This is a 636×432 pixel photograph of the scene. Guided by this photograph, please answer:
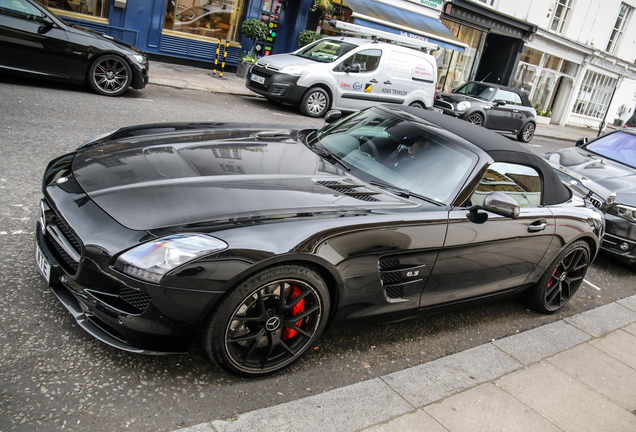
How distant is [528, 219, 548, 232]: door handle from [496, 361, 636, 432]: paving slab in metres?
0.99

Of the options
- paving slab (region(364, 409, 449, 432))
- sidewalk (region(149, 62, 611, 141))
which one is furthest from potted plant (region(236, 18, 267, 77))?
paving slab (region(364, 409, 449, 432))

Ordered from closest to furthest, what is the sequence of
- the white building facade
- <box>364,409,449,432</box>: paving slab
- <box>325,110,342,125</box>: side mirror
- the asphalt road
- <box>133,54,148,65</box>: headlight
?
the asphalt road < <box>364,409,449,432</box>: paving slab < <box>325,110,342,125</box>: side mirror < <box>133,54,148,65</box>: headlight < the white building facade

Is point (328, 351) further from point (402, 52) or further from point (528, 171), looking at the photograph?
point (402, 52)

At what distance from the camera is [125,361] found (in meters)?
2.74

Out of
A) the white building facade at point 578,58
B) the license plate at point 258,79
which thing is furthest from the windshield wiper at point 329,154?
the white building facade at point 578,58

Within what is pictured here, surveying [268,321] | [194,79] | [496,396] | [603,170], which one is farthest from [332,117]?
[194,79]

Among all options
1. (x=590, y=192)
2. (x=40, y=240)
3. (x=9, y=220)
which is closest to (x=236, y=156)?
(x=40, y=240)

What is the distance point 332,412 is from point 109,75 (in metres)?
8.27

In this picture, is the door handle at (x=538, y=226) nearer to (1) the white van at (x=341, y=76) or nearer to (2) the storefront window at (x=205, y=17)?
(1) the white van at (x=341, y=76)

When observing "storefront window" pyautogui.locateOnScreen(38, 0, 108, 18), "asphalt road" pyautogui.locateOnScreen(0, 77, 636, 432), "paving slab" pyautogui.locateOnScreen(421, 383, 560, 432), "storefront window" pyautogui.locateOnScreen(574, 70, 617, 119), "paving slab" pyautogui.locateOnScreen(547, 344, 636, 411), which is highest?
"storefront window" pyautogui.locateOnScreen(574, 70, 617, 119)

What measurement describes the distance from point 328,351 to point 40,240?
1831 mm

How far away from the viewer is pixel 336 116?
5.09 meters

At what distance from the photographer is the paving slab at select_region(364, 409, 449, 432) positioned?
2.61 meters

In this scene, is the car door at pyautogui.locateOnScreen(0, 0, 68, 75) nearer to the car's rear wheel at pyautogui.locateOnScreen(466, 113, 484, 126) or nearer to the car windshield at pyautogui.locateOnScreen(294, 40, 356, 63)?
the car windshield at pyautogui.locateOnScreen(294, 40, 356, 63)
